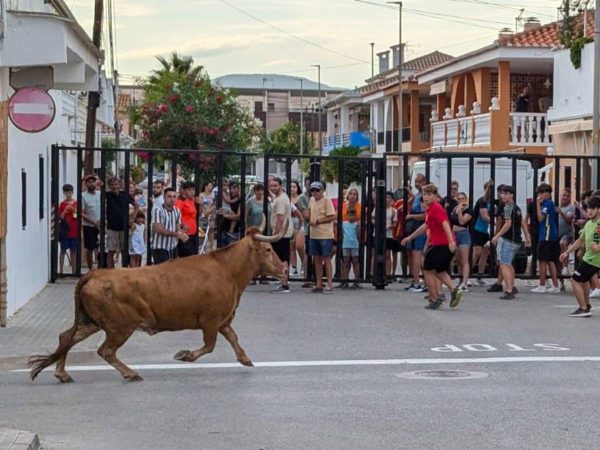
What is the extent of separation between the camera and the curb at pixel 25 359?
1320cm

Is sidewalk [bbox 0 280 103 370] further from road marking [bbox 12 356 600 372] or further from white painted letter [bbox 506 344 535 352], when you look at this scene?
white painted letter [bbox 506 344 535 352]

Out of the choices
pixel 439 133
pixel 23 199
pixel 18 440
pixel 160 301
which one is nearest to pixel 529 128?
pixel 439 133

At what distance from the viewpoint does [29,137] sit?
19.3m

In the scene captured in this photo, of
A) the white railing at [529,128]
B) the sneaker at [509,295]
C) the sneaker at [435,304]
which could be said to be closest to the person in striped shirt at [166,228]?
the sneaker at [435,304]

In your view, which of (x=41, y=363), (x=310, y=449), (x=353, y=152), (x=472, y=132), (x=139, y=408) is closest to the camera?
(x=310, y=449)

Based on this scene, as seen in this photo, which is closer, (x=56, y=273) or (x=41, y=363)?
(x=41, y=363)

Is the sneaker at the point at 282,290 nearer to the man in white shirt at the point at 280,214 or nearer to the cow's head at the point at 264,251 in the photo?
the man in white shirt at the point at 280,214

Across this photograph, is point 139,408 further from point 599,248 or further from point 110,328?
point 599,248

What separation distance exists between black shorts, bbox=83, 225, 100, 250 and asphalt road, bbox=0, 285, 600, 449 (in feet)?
18.6

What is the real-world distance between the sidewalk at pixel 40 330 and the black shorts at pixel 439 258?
5227mm

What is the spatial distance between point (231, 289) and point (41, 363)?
6.66ft

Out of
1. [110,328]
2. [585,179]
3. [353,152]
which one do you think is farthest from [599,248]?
[353,152]

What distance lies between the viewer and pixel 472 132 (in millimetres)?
45469

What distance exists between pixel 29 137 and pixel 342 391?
9.43m
